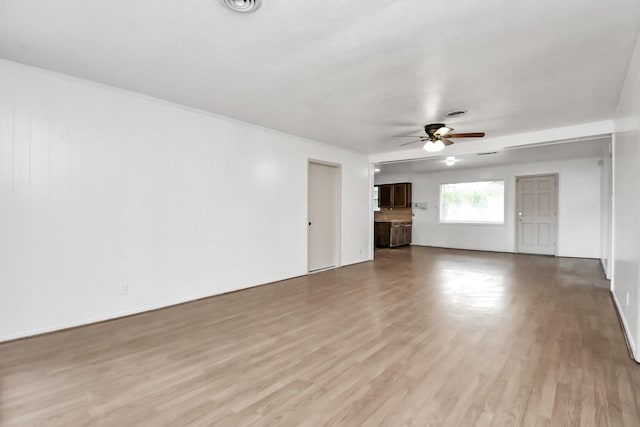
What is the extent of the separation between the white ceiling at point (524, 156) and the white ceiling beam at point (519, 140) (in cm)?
27

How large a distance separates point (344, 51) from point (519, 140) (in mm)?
4127

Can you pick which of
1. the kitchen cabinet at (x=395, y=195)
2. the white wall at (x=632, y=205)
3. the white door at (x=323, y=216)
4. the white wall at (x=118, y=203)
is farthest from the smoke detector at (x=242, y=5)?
the kitchen cabinet at (x=395, y=195)

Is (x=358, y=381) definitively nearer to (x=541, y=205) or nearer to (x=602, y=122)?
(x=602, y=122)

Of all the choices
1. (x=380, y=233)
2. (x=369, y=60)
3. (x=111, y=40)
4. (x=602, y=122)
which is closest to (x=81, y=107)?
(x=111, y=40)

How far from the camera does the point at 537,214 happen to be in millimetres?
8195

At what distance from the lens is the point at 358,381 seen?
2146 millimetres

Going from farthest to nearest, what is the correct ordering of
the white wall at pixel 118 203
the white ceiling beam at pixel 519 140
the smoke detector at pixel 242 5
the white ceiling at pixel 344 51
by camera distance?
the white ceiling beam at pixel 519 140
the white wall at pixel 118 203
the white ceiling at pixel 344 51
the smoke detector at pixel 242 5

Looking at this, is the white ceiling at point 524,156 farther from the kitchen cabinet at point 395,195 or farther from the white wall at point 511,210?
A: the kitchen cabinet at point 395,195

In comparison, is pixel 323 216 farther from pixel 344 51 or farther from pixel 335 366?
pixel 335 366

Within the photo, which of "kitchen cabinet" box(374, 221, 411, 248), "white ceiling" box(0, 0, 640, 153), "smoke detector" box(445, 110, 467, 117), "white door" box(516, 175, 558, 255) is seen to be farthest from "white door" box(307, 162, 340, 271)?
"white door" box(516, 175, 558, 255)

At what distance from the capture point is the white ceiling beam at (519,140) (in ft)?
15.1

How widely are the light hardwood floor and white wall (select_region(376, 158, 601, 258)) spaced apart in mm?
4225

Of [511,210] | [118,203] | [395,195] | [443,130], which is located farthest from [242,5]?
[395,195]

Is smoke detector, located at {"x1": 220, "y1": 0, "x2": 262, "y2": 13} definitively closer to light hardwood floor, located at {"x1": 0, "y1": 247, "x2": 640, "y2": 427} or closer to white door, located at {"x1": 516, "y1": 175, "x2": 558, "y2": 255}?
light hardwood floor, located at {"x1": 0, "y1": 247, "x2": 640, "y2": 427}
